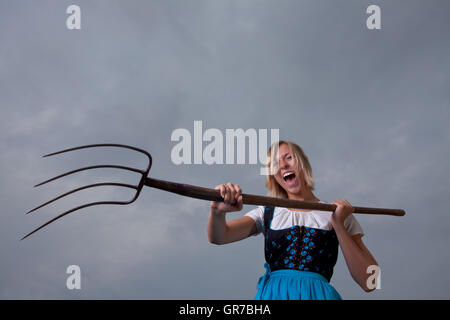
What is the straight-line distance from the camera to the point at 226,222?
10.8 feet

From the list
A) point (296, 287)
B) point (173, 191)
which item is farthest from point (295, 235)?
point (173, 191)

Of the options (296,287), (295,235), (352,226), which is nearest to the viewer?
(296,287)

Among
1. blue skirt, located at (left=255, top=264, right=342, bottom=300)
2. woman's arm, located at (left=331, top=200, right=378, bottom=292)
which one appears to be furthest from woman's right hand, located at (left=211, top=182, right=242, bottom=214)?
woman's arm, located at (left=331, top=200, right=378, bottom=292)

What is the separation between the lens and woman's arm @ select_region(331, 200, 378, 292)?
3270 millimetres

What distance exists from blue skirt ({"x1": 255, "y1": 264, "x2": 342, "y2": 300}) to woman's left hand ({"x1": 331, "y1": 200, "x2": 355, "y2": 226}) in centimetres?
53

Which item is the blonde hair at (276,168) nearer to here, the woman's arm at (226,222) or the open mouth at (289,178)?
the open mouth at (289,178)

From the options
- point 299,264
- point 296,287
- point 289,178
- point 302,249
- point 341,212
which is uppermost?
point 289,178

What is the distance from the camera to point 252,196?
124 inches

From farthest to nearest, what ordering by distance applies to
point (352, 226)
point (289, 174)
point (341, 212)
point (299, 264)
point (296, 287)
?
point (289, 174), point (352, 226), point (341, 212), point (299, 264), point (296, 287)

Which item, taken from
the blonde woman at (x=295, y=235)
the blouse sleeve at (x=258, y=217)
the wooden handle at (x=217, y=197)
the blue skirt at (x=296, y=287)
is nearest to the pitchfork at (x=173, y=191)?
the wooden handle at (x=217, y=197)

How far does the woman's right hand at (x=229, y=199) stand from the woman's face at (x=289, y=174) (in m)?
0.91

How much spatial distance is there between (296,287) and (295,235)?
1.50 ft

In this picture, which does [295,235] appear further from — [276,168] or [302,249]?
[276,168]
